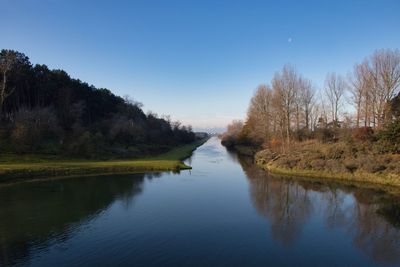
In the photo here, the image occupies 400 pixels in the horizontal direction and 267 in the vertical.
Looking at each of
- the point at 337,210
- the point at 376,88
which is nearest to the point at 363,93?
the point at 376,88

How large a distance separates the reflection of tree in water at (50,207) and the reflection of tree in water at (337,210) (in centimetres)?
1150

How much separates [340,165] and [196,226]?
24.0 m

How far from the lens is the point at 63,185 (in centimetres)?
2873

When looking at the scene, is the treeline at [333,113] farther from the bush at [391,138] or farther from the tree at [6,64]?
the tree at [6,64]

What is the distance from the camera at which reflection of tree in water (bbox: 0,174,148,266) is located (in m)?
13.9

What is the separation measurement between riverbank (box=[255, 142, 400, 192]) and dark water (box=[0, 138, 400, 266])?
4.41 meters

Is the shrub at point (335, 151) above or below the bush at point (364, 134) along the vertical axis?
below

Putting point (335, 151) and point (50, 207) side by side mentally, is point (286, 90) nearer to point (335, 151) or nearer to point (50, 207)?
point (335, 151)

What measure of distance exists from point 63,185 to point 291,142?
37.2 meters

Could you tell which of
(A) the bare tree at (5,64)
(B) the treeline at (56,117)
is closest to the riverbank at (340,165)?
(B) the treeline at (56,117)

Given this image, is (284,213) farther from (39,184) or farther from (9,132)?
(9,132)

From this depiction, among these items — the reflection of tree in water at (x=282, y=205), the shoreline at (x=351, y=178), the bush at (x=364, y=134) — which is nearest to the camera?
the reflection of tree in water at (x=282, y=205)

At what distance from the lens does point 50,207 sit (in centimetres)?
2038

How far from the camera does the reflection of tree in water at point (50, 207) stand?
45.6ft
